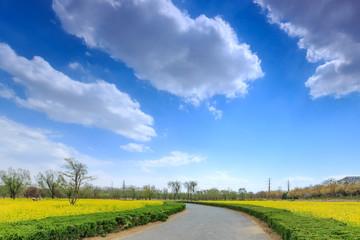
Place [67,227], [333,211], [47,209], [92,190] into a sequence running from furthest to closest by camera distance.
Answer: [92,190]
[333,211]
[47,209]
[67,227]

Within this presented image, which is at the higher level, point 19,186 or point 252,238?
point 252,238

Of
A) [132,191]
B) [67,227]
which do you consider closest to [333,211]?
[67,227]

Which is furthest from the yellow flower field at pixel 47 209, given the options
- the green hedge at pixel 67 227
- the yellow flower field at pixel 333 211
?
the yellow flower field at pixel 333 211

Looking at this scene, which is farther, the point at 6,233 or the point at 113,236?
the point at 113,236

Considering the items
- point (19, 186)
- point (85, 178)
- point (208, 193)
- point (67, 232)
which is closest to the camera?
point (67, 232)

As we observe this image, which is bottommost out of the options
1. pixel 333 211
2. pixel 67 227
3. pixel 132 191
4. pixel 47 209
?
pixel 132 191

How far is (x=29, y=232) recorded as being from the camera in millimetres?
7637

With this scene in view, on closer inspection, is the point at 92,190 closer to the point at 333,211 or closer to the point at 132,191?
the point at 132,191

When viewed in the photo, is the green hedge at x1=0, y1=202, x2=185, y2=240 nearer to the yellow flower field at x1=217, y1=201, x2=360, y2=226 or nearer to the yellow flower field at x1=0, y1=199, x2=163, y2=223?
the yellow flower field at x1=0, y1=199, x2=163, y2=223

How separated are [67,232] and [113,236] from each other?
2.60 metres

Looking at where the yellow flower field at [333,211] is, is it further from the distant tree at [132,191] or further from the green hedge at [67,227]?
the distant tree at [132,191]

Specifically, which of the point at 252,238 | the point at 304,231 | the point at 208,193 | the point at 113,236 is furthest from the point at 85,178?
the point at 208,193

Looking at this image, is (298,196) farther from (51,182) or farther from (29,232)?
(29,232)

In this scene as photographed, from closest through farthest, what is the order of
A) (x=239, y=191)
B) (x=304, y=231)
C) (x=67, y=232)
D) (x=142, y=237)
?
(x=304, y=231)
(x=67, y=232)
(x=142, y=237)
(x=239, y=191)
